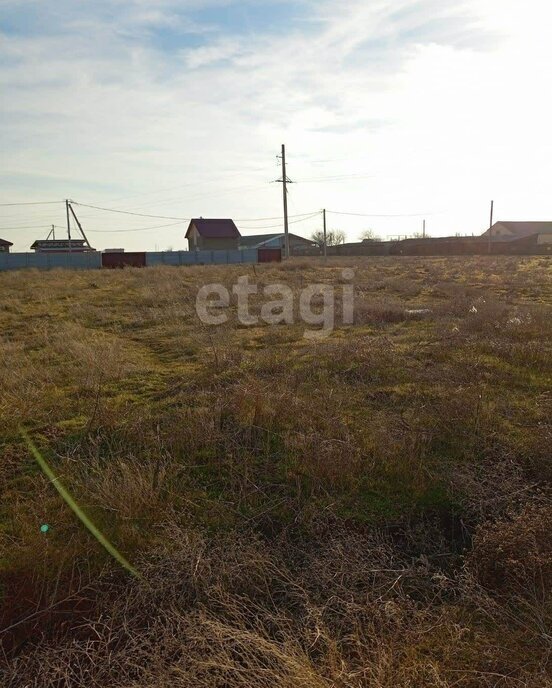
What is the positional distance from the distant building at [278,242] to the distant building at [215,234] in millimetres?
12848

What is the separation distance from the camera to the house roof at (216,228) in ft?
158

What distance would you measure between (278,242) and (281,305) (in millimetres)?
53690

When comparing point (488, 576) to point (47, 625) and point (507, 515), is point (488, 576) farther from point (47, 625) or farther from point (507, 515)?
point (47, 625)

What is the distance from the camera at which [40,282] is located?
18422 millimetres

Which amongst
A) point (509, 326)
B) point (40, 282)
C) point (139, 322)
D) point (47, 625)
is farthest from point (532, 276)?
point (47, 625)

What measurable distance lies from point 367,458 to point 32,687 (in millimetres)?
2637

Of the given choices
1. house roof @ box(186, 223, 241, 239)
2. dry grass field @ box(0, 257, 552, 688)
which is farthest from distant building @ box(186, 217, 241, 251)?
dry grass field @ box(0, 257, 552, 688)

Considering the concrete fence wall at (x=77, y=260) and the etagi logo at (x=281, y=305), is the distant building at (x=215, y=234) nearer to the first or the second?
the concrete fence wall at (x=77, y=260)

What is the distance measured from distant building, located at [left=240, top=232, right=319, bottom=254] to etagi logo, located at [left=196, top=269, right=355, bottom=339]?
4726 cm

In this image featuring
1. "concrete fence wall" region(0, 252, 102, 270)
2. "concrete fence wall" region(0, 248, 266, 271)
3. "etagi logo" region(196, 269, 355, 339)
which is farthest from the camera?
"concrete fence wall" region(0, 252, 102, 270)

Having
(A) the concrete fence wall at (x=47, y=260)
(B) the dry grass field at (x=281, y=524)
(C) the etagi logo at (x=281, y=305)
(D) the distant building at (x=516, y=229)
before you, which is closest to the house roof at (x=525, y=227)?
(D) the distant building at (x=516, y=229)

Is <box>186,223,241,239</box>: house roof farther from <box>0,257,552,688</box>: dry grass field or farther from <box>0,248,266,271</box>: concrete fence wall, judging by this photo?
<box>0,257,552,688</box>: dry grass field

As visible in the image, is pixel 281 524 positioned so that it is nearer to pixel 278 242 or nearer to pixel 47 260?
pixel 47 260

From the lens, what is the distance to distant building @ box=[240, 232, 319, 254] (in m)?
63.4
